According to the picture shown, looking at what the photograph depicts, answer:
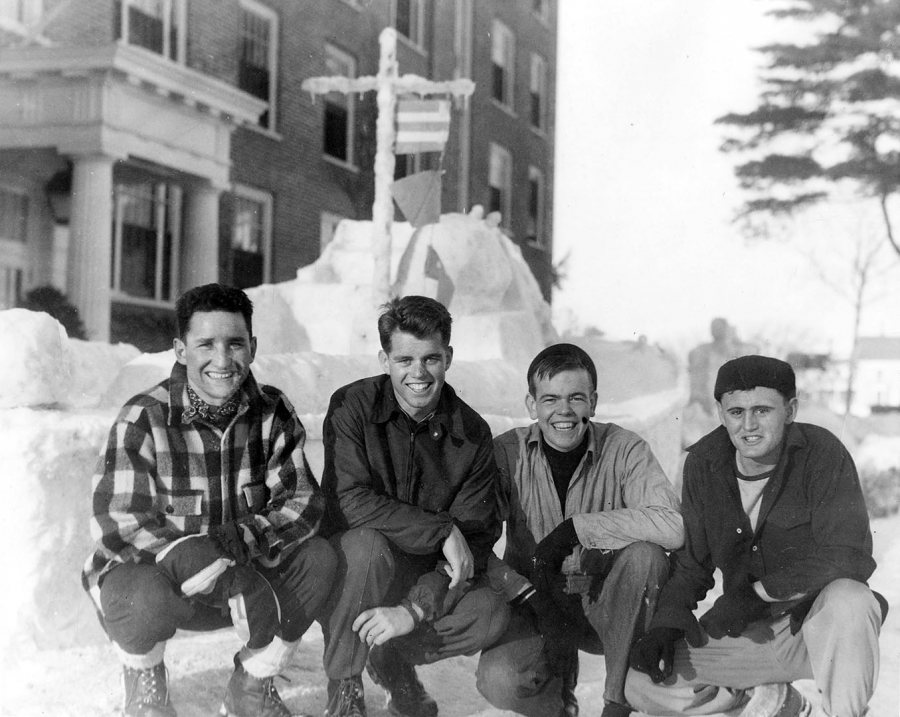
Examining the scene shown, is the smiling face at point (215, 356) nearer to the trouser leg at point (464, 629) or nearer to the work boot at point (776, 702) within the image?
the trouser leg at point (464, 629)

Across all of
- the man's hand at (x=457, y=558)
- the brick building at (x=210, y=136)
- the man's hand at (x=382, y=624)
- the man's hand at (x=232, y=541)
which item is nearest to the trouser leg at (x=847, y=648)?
the man's hand at (x=457, y=558)

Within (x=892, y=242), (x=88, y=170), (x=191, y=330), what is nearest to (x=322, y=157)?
(x=88, y=170)

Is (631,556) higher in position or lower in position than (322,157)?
lower

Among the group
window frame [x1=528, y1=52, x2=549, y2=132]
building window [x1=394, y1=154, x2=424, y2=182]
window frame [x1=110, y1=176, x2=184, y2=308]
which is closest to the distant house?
window frame [x1=528, y1=52, x2=549, y2=132]

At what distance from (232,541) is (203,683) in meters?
0.58

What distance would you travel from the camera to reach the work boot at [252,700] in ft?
6.65

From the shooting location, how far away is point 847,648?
1.85 m

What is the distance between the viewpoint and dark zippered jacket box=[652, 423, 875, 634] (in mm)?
1940

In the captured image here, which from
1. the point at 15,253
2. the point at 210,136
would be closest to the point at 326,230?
the point at 210,136

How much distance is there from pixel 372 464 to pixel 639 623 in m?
0.75

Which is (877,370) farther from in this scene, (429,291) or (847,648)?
(429,291)

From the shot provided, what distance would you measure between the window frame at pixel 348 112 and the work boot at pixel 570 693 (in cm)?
253

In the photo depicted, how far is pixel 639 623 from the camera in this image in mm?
2088

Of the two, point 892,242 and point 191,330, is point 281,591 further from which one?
point 892,242
